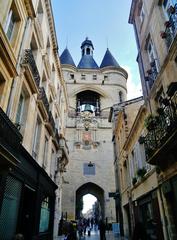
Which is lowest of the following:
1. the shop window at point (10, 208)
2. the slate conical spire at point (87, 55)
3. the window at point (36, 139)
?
the shop window at point (10, 208)

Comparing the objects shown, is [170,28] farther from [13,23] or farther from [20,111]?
[20,111]

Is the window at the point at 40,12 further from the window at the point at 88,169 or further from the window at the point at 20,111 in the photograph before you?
the window at the point at 88,169

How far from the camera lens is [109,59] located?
44.4 m

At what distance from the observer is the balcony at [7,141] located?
435 cm

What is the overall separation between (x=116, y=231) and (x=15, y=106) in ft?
43.3

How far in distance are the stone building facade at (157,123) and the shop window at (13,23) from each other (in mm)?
5278

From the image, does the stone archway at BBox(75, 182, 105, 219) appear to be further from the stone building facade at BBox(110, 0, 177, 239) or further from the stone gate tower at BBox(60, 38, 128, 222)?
the stone building facade at BBox(110, 0, 177, 239)

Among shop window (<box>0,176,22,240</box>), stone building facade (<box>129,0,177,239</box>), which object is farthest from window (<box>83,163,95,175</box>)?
shop window (<box>0,176,22,240</box>)

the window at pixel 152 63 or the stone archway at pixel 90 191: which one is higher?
the window at pixel 152 63

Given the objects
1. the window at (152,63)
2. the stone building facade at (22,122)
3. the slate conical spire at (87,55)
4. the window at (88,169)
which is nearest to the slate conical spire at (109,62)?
the slate conical spire at (87,55)

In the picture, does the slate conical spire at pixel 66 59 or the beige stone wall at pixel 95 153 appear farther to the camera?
the slate conical spire at pixel 66 59

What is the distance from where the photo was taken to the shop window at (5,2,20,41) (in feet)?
23.1

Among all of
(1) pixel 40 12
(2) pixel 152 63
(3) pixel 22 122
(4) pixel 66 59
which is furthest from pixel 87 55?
(3) pixel 22 122

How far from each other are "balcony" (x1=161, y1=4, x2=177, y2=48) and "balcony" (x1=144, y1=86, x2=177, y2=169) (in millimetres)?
2285
